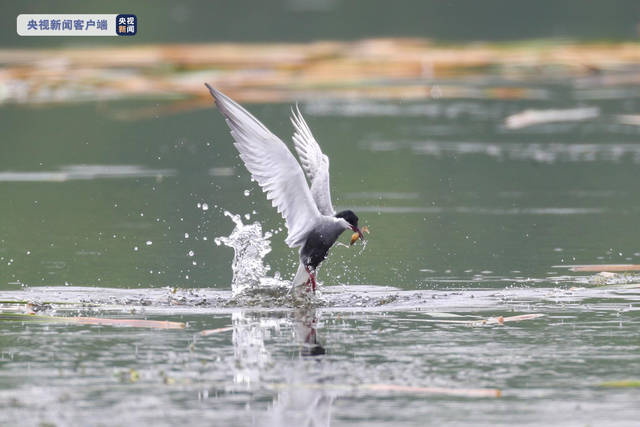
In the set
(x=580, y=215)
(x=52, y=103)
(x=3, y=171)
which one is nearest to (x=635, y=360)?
(x=580, y=215)

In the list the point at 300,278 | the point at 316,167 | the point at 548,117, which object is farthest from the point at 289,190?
the point at 548,117

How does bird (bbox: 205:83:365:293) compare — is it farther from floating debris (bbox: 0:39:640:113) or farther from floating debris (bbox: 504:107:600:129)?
floating debris (bbox: 0:39:640:113)

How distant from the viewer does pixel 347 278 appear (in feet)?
36.5

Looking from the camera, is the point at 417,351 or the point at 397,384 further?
the point at 417,351

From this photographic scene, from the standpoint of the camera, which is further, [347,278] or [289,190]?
[347,278]

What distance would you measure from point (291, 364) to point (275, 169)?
127 inches

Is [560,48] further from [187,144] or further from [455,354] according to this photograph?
[455,354]

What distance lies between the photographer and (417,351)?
25.1 ft

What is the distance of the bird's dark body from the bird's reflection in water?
4.12 feet

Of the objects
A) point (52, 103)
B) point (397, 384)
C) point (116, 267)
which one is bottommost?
point (397, 384)

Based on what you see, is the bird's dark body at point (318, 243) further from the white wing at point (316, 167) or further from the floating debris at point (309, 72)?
the floating debris at point (309, 72)

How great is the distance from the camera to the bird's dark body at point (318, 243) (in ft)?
34.4

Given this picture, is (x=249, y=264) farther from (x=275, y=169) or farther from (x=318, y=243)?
(x=275, y=169)

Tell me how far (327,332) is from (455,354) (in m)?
1.16
